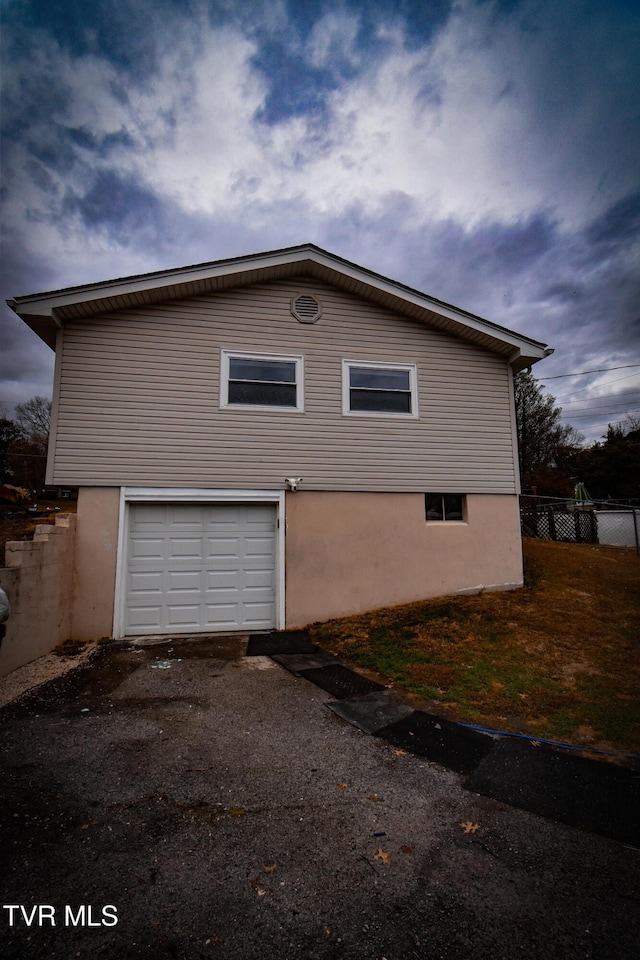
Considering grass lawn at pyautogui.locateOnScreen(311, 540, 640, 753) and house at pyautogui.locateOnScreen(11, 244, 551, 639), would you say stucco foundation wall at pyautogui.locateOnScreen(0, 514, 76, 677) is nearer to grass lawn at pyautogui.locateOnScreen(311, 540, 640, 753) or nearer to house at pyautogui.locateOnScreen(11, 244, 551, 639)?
house at pyautogui.locateOnScreen(11, 244, 551, 639)

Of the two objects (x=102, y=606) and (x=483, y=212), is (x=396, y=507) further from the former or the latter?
(x=483, y=212)

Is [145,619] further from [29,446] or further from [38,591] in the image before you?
[29,446]

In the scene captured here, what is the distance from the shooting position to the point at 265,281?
835cm

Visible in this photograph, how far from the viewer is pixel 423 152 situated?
11.3m

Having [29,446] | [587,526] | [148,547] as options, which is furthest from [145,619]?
[29,446]

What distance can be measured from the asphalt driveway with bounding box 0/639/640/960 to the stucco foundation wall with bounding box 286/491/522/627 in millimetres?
3767

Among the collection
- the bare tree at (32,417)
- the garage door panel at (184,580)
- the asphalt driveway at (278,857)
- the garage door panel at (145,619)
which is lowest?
the asphalt driveway at (278,857)

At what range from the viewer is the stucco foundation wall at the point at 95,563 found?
699cm

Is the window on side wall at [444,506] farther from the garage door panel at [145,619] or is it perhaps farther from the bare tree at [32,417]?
the bare tree at [32,417]

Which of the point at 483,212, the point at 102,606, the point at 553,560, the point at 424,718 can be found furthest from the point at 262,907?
the point at 483,212

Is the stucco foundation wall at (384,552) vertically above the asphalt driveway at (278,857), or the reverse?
the stucco foundation wall at (384,552)

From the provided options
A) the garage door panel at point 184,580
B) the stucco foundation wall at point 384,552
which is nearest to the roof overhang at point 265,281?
the stucco foundation wall at point 384,552

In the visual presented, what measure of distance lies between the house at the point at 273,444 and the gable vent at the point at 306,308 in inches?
1.8

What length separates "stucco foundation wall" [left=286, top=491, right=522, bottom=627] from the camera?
7.81 m
